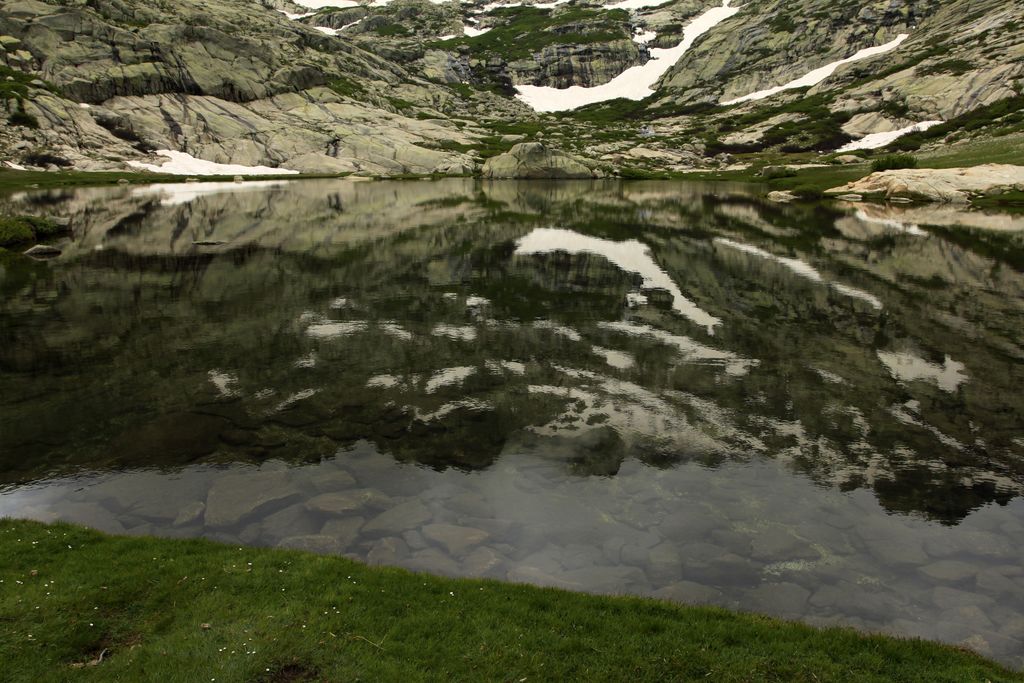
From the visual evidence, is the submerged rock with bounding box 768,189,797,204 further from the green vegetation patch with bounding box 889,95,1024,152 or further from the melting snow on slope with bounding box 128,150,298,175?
the melting snow on slope with bounding box 128,150,298,175

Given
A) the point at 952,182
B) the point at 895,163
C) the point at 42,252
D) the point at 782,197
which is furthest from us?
the point at 895,163

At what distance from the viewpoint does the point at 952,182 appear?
110 meters

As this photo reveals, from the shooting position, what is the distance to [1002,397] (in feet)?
74.1

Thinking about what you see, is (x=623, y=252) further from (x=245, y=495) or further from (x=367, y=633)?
(x=367, y=633)

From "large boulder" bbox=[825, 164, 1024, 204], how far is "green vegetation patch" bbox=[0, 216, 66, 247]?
445 feet

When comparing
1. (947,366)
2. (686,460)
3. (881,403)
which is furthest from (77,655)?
(947,366)

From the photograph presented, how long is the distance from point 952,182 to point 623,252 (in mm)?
94413

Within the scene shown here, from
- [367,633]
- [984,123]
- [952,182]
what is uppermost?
[984,123]

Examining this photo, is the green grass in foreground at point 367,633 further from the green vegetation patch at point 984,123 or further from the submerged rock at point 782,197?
the green vegetation patch at point 984,123

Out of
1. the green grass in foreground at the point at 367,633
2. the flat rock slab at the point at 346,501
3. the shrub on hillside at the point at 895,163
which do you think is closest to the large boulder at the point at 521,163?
the shrub on hillside at the point at 895,163

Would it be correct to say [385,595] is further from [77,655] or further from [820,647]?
[820,647]

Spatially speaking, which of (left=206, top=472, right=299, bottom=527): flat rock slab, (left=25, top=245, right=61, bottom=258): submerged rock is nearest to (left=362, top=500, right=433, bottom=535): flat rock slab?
Answer: (left=206, top=472, right=299, bottom=527): flat rock slab

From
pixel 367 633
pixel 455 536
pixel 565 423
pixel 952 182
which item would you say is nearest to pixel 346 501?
pixel 455 536

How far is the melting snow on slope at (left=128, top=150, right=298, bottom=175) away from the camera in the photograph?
176 meters
